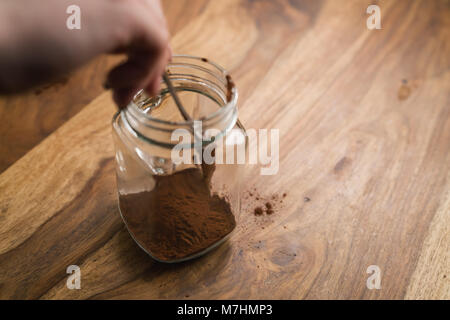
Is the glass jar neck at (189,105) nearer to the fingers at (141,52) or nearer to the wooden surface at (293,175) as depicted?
the fingers at (141,52)

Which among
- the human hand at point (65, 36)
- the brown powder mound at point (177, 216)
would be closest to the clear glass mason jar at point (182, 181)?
the brown powder mound at point (177, 216)

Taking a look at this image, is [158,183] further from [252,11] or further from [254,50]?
[252,11]

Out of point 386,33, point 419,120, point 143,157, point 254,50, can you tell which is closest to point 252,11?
point 254,50

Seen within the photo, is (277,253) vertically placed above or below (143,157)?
below

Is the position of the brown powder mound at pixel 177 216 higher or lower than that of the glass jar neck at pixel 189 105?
lower

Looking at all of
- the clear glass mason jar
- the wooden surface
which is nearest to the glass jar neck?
the clear glass mason jar

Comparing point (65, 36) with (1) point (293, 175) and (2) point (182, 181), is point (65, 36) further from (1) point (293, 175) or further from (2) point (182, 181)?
(1) point (293, 175)
